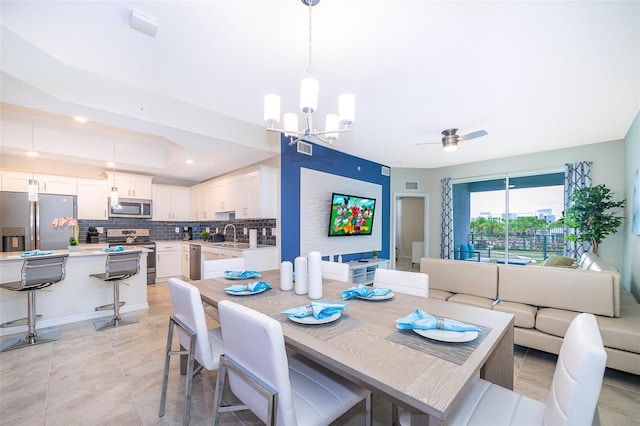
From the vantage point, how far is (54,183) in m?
4.86

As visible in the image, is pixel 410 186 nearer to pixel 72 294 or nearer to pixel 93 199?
pixel 72 294

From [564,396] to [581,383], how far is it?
0.09 m

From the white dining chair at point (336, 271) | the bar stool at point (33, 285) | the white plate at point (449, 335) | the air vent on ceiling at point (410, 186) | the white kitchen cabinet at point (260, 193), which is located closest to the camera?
the white plate at point (449, 335)

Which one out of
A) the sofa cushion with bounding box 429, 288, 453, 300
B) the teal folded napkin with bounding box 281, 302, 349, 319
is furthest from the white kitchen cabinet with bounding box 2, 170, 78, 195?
the sofa cushion with bounding box 429, 288, 453, 300

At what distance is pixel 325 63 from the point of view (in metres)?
2.37

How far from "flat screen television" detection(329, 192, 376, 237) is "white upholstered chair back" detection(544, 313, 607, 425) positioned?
4214 millimetres

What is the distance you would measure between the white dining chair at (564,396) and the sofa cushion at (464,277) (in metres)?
2.09

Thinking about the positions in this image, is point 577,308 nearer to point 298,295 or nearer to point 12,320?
point 298,295

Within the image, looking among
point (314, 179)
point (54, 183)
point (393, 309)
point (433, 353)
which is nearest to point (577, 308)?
point (393, 309)

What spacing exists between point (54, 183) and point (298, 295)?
222 inches

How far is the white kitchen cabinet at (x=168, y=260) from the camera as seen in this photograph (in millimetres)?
5781

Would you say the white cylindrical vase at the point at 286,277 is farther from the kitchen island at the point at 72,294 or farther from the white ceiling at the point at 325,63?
the kitchen island at the point at 72,294

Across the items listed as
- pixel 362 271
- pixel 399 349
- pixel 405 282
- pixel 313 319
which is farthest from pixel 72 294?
pixel 362 271

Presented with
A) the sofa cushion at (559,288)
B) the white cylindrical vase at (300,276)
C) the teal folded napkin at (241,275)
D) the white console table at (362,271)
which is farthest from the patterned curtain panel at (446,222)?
the white cylindrical vase at (300,276)
